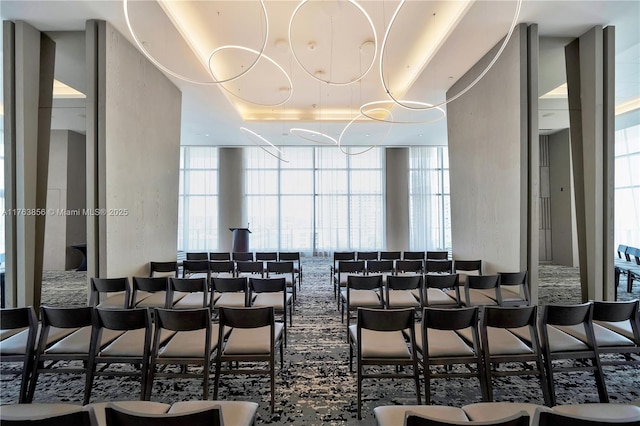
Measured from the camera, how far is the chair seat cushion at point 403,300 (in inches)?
137

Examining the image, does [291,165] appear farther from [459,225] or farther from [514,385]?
[514,385]

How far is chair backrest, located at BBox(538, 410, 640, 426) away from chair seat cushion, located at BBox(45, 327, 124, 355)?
114 inches

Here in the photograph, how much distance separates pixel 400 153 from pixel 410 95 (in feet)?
15.7

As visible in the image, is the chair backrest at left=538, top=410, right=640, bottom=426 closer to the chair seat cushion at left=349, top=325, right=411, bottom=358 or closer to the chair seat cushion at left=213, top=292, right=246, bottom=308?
the chair seat cushion at left=349, top=325, right=411, bottom=358

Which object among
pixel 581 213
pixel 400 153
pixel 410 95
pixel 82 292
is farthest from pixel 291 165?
pixel 581 213

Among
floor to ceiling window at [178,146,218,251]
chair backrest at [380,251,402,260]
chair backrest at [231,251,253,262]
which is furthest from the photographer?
floor to ceiling window at [178,146,218,251]

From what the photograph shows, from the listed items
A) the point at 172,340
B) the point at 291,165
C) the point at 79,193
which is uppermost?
the point at 291,165

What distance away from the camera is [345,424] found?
2.09 m

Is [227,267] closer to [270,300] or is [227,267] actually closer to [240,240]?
[270,300]

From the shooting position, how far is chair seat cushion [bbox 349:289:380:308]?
3.54 m

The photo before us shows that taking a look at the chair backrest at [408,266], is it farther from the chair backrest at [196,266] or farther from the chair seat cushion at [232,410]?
the chair seat cushion at [232,410]

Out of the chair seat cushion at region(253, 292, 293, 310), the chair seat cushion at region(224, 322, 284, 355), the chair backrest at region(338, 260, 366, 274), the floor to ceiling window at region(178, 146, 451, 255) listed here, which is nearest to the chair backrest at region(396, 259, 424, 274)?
the chair backrest at region(338, 260, 366, 274)

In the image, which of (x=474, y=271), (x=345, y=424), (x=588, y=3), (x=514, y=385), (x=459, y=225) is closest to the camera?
(x=345, y=424)

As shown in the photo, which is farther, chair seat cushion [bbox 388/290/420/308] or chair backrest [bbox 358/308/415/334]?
chair seat cushion [bbox 388/290/420/308]
